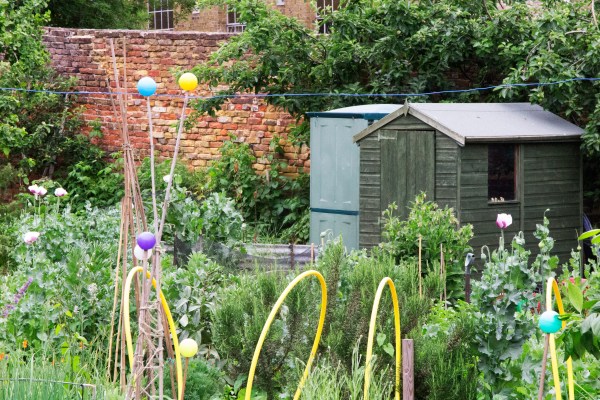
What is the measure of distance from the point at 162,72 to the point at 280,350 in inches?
309

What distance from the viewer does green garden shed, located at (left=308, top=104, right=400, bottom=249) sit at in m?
8.78

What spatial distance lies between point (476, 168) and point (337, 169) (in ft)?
4.95

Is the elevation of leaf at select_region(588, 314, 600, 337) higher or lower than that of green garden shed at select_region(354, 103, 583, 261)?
lower

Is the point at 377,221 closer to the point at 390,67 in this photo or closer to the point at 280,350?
the point at 390,67

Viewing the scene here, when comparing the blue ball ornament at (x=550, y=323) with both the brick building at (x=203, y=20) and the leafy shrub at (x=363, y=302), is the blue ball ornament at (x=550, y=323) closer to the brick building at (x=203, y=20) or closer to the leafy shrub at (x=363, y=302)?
the leafy shrub at (x=363, y=302)

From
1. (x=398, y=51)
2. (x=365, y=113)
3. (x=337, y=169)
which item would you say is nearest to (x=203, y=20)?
(x=398, y=51)

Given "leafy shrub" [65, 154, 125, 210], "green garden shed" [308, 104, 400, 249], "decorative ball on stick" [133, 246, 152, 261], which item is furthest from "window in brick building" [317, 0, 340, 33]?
"decorative ball on stick" [133, 246, 152, 261]

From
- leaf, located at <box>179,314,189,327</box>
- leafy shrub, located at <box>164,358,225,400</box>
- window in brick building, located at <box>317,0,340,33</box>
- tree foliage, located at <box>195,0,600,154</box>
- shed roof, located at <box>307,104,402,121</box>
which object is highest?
window in brick building, located at <box>317,0,340,33</box>

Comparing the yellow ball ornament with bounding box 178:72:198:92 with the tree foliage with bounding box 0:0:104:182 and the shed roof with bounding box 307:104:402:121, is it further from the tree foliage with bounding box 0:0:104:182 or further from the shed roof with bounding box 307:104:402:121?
the tree foliage with bounding box 0:0:104:182

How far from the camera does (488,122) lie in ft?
27.0

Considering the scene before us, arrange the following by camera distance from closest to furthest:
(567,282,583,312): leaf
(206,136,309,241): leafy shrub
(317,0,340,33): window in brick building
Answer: (567,282,583,312): leaf → (317,0,340,33): window in brick building → (206,136,309,241): leafy shrub

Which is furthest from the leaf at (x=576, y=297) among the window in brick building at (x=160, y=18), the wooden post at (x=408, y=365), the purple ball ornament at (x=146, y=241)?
the window in brick building at (x=160, y=18)

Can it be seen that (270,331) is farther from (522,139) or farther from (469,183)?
(522,139)

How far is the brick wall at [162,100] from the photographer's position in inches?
453
